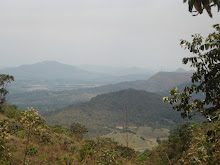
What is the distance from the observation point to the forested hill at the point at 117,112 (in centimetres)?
9944

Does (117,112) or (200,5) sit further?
(117,112)

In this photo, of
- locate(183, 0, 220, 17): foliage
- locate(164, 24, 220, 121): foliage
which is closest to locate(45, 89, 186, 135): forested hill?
locate(164, 24, 220, 121): foliage

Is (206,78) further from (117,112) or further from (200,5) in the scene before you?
(117,112)

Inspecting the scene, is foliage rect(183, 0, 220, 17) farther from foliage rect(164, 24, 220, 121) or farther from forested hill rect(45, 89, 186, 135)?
forested hill rect(45, 89, 186, 135)

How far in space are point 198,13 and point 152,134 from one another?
91.7 m

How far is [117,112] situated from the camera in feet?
412

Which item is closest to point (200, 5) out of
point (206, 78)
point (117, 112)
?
point (206, 78)

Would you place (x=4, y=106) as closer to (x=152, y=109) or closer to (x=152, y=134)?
(x=152, y=134)

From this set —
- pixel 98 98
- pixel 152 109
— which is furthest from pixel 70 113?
pixel 152 109

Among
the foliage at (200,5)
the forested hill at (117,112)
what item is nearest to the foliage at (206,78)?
the foliage at (200,5)

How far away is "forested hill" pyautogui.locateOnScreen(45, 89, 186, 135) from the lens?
3915 inches

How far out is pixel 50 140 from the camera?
32.0 ft

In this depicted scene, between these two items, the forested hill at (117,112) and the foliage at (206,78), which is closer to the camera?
the foliage at (206,78)

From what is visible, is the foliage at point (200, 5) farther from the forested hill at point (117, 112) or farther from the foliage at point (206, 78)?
the forested hill at point (117, 112)
